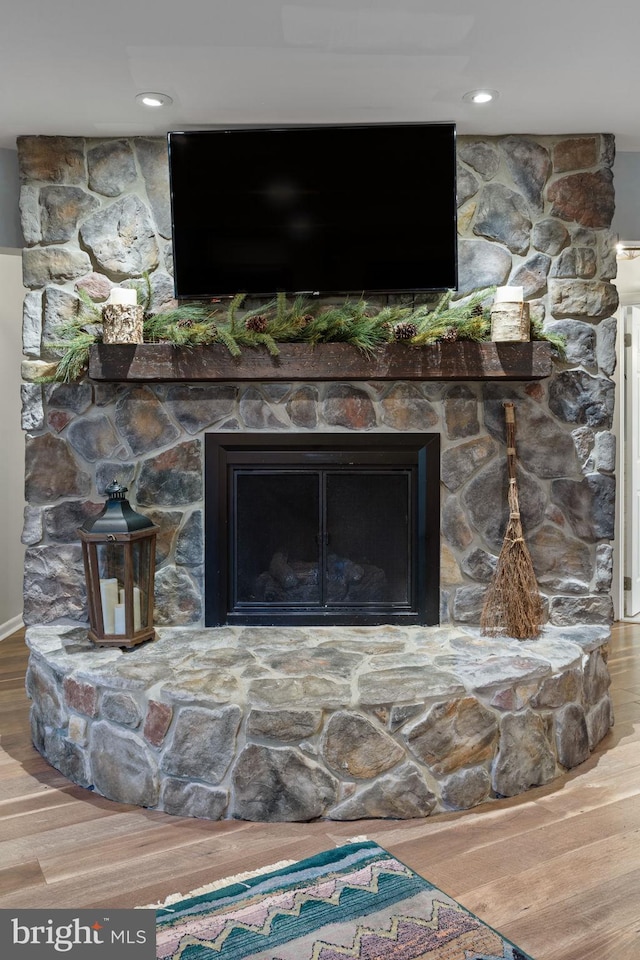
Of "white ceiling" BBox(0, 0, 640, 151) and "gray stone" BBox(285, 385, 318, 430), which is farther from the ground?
"white ceiling" BBox(0, 0, 640, 151)

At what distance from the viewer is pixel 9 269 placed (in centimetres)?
420

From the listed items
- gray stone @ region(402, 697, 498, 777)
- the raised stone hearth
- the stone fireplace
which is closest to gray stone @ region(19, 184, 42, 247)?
the stone fireplace

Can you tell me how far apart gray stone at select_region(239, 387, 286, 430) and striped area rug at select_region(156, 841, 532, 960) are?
62.6 inches

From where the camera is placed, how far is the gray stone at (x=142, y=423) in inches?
115

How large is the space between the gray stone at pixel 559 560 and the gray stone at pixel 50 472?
1.84 meters

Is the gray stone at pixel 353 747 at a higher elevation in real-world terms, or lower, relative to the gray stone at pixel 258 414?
lower

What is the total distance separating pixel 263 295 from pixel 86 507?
111 centimetres

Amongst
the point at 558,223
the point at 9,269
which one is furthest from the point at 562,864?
the point at 9,269

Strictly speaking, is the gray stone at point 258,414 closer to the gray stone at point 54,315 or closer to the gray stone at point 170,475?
the gray stone at point 170,475

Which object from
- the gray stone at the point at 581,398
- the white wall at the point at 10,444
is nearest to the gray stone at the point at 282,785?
the gray stone at the point at 581,398

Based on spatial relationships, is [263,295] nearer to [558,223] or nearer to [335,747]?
[558,223]

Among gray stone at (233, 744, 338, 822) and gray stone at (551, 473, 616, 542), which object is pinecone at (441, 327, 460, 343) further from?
gray stone at (233, 744, 338, 822)

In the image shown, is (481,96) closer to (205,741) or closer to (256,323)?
(256,323)

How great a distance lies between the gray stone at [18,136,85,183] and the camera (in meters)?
2.88
